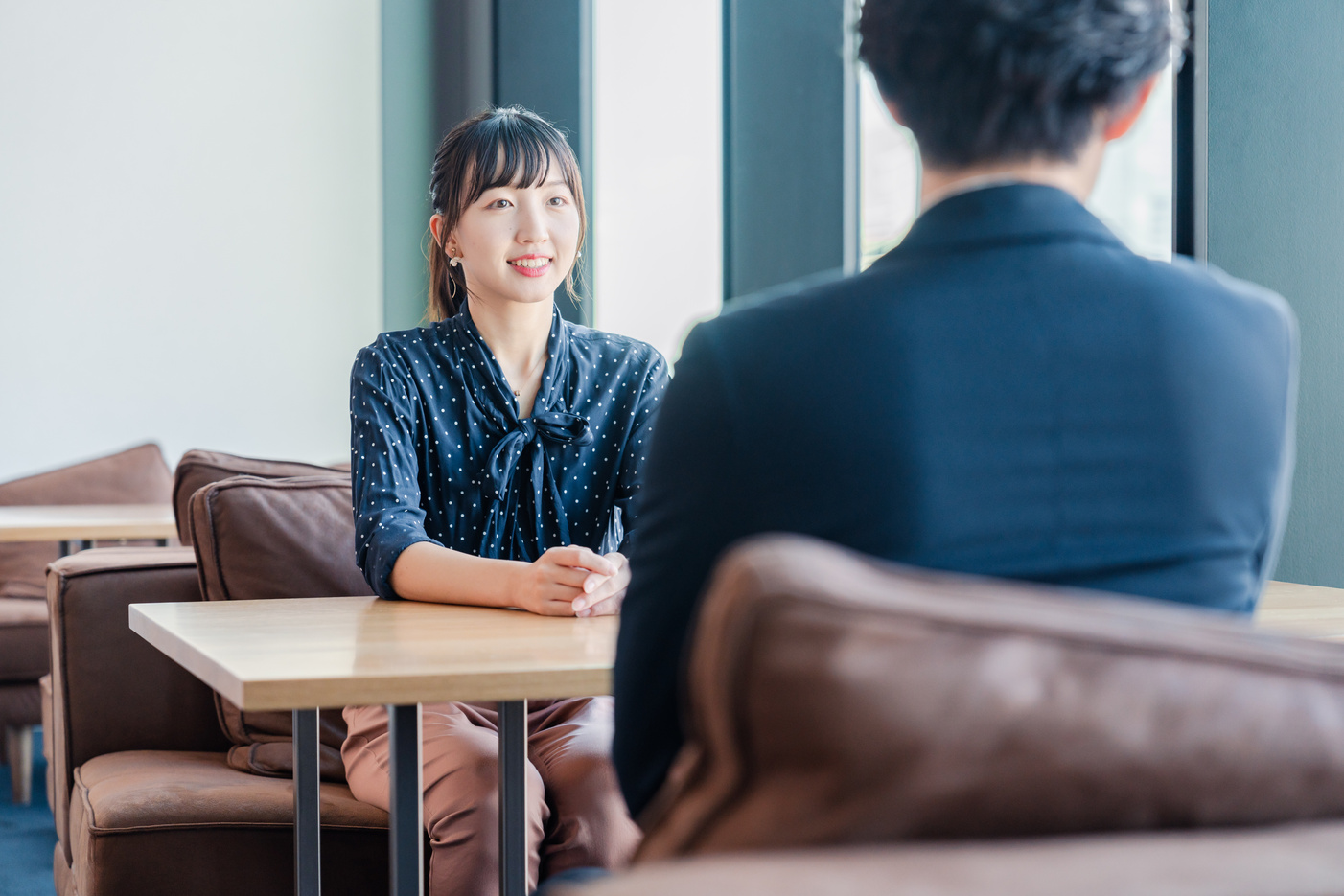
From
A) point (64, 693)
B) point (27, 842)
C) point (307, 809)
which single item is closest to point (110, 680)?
point (64, 693)

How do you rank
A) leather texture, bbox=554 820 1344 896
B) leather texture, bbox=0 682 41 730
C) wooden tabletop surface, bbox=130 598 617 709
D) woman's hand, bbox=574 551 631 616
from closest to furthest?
leather texture, bbox=554 820 1344 896, wooden tabletop surface, bbox=130 598 617 709, woman's hand, bbox=574 551 631 616, leather texture, bbox=0 682 41 730

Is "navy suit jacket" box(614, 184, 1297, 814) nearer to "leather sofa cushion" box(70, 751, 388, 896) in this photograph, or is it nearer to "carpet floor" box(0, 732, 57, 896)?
"leather sofa cushion" box(70, 751, 388, 896)

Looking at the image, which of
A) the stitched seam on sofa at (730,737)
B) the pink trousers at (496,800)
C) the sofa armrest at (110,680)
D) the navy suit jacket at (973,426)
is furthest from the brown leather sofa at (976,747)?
the sofa armrest at (110,680)

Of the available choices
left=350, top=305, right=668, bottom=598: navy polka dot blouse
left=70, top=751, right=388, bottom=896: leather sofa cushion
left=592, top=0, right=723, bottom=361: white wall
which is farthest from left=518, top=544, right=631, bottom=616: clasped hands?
left=592, top=0, right=723, bottom=361: white wall

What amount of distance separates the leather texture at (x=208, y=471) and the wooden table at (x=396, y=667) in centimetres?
66

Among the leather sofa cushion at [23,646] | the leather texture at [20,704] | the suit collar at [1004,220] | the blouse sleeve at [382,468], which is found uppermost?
the suit collar at [1004,220]

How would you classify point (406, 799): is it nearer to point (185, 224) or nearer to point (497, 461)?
point (497, 461)

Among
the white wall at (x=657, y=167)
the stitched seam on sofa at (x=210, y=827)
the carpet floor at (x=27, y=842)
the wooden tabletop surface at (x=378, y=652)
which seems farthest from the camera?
the white wall at (x=657, y=167)

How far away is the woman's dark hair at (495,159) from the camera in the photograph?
1.69 meters

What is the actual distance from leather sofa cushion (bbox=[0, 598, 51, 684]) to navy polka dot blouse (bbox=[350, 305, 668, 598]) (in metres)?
1.87

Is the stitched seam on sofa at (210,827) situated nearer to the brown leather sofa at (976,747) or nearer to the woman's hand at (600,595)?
the woman's hand at (600,595)

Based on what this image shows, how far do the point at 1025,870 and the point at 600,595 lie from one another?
874 millimetres

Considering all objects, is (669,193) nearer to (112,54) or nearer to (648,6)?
(648,6)

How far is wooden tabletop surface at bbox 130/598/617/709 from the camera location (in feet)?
2.97
